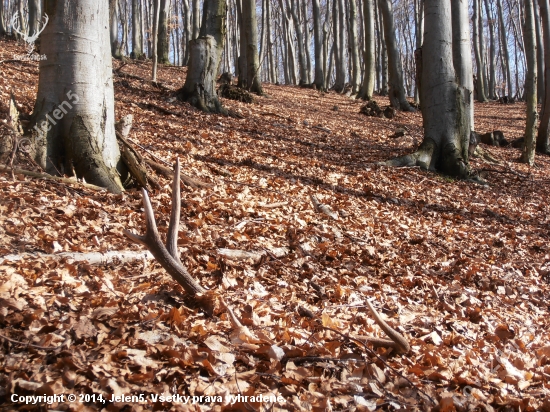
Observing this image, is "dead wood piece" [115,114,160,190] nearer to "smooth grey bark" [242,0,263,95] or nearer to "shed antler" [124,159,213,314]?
"shed antler" [124,159,213,314]

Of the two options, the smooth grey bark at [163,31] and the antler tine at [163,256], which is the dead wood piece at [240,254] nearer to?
the antler tine at [163,256]

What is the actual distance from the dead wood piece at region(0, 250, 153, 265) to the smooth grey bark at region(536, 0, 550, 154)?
40.0ft

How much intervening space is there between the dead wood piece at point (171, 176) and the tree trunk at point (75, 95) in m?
0.84

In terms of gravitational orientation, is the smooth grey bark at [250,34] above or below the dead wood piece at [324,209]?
above

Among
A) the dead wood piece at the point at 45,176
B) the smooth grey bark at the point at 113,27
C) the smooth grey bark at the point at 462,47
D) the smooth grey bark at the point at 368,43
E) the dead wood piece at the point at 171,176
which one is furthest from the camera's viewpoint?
the smooth grey bark at the point at 368,43

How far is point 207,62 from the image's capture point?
9.94 metres

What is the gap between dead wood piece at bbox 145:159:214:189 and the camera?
5.41 meters

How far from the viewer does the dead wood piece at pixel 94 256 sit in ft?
10.2

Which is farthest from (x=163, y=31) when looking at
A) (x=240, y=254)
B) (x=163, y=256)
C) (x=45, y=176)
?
(x=163, y=256)

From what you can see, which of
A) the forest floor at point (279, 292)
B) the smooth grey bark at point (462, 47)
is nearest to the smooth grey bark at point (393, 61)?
the smooth grey bark at point (462, 47)

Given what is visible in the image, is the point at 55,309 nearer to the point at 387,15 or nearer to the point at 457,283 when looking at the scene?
the point at 457,283

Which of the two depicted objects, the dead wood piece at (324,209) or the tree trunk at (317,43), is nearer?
the dead wood piece at (324,209)

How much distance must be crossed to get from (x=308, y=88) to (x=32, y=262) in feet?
70.1

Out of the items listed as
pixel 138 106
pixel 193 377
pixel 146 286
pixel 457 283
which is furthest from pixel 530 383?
pixel 138 106
